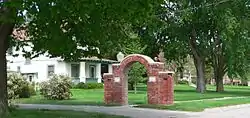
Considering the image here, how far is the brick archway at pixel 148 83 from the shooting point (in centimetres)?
2722

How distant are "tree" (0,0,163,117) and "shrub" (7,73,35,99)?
51.1 feet

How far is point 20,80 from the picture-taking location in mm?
37000

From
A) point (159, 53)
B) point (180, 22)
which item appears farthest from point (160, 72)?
point (159, 53)

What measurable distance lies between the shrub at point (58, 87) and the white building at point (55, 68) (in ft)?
77.2

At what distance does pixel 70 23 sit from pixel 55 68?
42477 mm

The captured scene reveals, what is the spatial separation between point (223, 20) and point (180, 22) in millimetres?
5342

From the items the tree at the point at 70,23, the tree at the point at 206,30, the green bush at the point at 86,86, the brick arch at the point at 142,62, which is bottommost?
the green bush at the point at 86,86

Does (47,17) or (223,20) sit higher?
(223,20)

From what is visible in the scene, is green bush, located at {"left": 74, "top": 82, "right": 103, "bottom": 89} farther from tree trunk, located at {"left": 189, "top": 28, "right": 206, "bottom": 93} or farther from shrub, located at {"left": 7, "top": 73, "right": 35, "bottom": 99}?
shrub, located at {"left": 7, "top": 73, "right": 35, "bottom": 99}

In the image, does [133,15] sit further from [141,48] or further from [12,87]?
[141,48]

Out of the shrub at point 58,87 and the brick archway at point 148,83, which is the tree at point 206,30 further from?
the brick archway at point 148,83

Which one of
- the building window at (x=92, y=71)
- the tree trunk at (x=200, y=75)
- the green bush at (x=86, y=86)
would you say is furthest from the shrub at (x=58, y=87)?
the building window at (x=92, y=71)

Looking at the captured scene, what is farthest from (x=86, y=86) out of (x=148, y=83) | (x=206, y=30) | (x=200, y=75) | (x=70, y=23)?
(x=70, y=23)

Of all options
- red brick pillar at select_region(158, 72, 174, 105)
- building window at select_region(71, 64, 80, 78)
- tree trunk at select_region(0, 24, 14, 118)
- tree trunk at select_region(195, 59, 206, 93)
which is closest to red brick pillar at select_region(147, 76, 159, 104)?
red brick pillar at select_region(158, 72, 174, 105)
